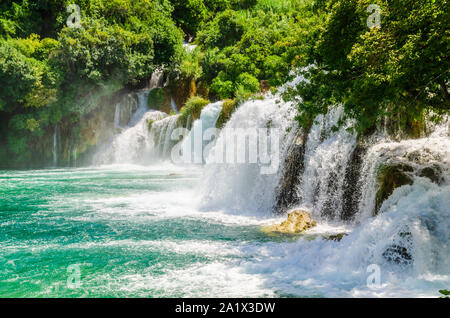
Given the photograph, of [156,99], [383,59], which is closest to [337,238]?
[383,59]

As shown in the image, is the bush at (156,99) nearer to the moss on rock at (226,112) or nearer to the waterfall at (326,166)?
the moss on rock at (226,112)

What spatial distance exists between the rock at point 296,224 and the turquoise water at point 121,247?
52 cm

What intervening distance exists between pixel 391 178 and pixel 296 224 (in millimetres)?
2370

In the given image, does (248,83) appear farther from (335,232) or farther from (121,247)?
(121,247)

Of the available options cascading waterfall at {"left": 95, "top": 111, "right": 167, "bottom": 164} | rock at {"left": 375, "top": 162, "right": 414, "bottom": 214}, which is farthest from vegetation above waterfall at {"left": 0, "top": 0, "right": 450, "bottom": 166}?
rock at {"left": 375, "top": 162, "right": 414, "bottom": 214}

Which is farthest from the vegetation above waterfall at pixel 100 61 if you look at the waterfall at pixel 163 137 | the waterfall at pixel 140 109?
the waterfall at pixel 163 137

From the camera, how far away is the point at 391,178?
23.7 feet

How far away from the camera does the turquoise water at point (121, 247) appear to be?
557 centimetres

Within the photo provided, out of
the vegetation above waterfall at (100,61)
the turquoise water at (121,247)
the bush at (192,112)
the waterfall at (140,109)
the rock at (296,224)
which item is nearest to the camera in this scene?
the turquoise water at (121,247)

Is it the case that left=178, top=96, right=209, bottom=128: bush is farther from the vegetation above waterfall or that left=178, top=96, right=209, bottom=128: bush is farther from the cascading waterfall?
the cascading waterfall

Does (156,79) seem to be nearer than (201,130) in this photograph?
No

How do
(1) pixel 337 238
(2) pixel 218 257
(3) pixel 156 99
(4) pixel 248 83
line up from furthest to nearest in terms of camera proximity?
(3) pixel 156 99 → (4) pixel 248 83 → (1) pixel 337 238 → (2) pixel 218 257
